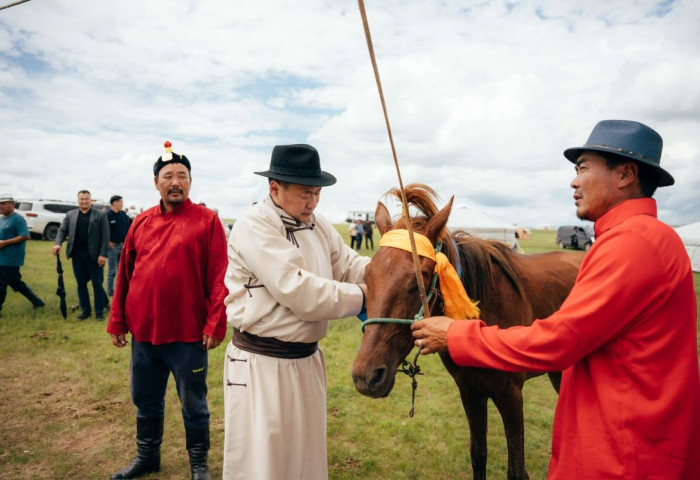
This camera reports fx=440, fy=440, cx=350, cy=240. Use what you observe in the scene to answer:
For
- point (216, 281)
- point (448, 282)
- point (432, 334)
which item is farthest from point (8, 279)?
point (432, 334)

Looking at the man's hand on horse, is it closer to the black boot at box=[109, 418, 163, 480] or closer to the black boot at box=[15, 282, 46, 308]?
the black boot at box=[109, 418, 163, 480]

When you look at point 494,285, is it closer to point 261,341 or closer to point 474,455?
point 474,455

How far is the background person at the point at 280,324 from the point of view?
2.39 meters

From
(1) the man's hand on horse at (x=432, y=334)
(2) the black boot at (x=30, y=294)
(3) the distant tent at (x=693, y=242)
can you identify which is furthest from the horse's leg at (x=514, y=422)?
(3) the distant tent at (x=693, y=242)

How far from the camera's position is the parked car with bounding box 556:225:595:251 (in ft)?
112

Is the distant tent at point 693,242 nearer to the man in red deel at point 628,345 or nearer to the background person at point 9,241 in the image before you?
the man in red deel at point 628,345

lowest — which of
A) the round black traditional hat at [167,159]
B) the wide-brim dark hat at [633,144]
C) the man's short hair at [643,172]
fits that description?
the man's short hair at [643,172]

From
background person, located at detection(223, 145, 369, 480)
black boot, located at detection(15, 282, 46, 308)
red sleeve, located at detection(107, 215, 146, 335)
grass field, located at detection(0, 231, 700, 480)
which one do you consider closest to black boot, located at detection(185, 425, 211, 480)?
grass field, located at detection(0, 231, 700, 480)

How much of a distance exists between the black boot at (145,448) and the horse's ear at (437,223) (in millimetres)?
2861

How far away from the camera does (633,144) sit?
5.55ft

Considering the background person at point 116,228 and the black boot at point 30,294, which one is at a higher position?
the background person at point 116,228

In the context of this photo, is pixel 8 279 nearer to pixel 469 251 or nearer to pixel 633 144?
pixel 469 251

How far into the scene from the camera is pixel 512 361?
1.67 meters

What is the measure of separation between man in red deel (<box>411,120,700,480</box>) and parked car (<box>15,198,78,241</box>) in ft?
87.4
